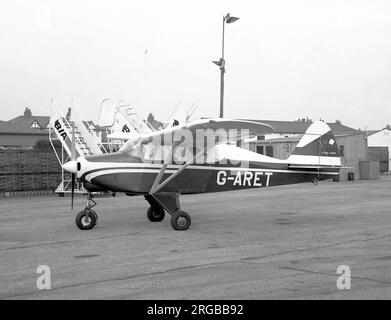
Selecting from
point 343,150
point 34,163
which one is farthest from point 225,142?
point 343,150

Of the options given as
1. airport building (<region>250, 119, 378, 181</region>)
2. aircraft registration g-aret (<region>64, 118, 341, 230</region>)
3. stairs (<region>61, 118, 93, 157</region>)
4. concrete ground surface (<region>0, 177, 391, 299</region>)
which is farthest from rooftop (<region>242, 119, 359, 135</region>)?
aircraft registration g-aret (<region>64, 118, 341, 230</region>)

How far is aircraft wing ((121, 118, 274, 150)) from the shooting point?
12.3 m

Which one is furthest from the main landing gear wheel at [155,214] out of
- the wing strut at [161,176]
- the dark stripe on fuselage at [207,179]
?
the wing strut at [161,176]

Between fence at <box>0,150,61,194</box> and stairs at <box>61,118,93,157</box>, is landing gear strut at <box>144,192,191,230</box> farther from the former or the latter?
fence at <box>0,150,61,194</box>

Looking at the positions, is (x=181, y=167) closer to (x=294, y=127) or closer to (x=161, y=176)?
(x=161, y=176)

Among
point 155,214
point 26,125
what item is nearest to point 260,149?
point 155,214

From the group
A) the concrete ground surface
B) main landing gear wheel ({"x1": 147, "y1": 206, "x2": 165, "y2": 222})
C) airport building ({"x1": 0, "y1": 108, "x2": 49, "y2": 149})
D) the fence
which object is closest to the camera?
the concrete ground surface

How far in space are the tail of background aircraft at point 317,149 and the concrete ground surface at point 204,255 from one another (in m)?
1.52

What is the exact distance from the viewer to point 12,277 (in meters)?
8.05

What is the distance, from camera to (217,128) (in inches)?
497

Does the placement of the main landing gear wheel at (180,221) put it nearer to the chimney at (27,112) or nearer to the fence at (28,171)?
the fence at (28,171)

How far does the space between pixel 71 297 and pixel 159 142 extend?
284 inches
